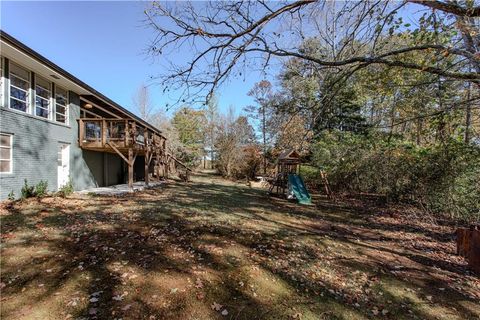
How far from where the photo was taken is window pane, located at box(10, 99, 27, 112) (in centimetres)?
842

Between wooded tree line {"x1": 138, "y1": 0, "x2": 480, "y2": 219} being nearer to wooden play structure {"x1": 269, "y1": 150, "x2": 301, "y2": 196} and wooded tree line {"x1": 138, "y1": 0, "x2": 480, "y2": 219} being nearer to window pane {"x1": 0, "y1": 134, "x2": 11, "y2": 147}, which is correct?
wooden play structure {"x1": 269, "y1": 150, "x2": 301, "y2": 196}

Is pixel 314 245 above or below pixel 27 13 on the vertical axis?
below

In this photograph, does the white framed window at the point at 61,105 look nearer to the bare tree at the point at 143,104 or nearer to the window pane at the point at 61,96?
the window pane at the point at 61,96

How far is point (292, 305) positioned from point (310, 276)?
0.98 m

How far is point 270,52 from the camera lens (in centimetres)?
494

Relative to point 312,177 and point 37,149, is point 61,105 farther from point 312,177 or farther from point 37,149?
point 312,177

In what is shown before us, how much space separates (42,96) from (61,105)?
1108 mm

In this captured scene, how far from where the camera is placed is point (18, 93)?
8727 millimetres

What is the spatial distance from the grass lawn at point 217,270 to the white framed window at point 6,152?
1.53m

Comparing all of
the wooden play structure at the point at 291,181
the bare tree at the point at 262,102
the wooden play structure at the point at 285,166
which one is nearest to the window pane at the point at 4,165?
the wooden play structure at the point at 291,181

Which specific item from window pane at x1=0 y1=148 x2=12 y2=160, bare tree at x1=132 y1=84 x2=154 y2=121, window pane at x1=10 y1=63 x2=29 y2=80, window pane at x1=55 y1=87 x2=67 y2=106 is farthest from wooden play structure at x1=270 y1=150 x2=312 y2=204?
bare tree at x1=132 y1=84 x2=154 y2=121

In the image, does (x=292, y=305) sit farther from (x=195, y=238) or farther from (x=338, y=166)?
(x=338, y=166)

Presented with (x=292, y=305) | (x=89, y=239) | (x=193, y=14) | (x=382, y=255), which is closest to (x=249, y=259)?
(x=292, y=305)

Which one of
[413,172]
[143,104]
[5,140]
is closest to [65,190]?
[5,140]
